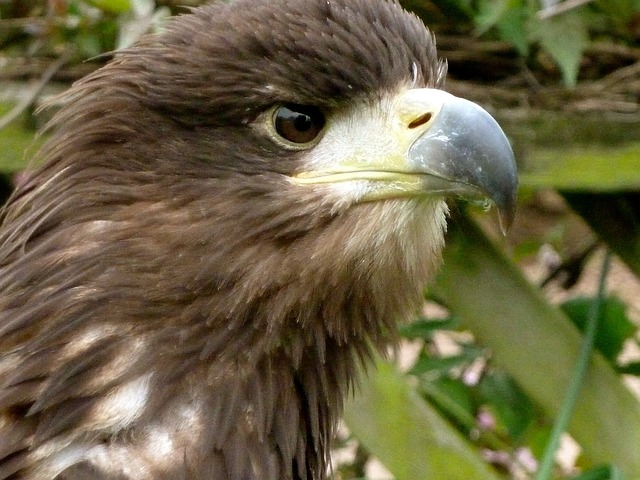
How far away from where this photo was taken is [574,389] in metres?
2.40

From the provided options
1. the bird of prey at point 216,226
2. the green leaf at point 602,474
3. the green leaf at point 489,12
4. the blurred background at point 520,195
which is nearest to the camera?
the bird of prey at point 216,226

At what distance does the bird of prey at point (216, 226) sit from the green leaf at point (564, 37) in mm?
470

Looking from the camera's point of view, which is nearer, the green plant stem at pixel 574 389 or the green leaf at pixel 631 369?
the green plant stem at pixel 574 389

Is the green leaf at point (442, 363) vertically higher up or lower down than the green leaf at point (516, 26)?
lower down

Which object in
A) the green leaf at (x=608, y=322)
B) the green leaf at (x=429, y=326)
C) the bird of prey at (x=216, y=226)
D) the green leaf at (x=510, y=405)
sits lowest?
the green leaf at (x=510, y=405)

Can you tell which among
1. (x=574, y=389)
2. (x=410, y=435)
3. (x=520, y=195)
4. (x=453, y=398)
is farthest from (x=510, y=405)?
(x=520, y=195)

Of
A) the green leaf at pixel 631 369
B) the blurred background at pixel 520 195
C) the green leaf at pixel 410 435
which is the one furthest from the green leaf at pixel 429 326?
the green leaf at pixel 631 369

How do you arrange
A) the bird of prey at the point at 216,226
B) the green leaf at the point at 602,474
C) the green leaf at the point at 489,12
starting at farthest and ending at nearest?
the green leaf at the point at 602,474 → the green leaf at the point at 489,12 → the bird of prey at the point at 216,226

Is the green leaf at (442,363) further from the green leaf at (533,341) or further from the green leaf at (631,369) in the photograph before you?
the green leaf at (631,369)

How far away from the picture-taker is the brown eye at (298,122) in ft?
5.27

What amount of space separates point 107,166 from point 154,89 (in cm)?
14

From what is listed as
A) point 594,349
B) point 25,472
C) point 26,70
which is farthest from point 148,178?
point 594,349

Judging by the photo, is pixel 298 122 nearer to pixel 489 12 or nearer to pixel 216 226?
pixel 216 226

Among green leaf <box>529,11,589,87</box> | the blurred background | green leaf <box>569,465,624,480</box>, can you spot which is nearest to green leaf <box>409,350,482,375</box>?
the blurred background
